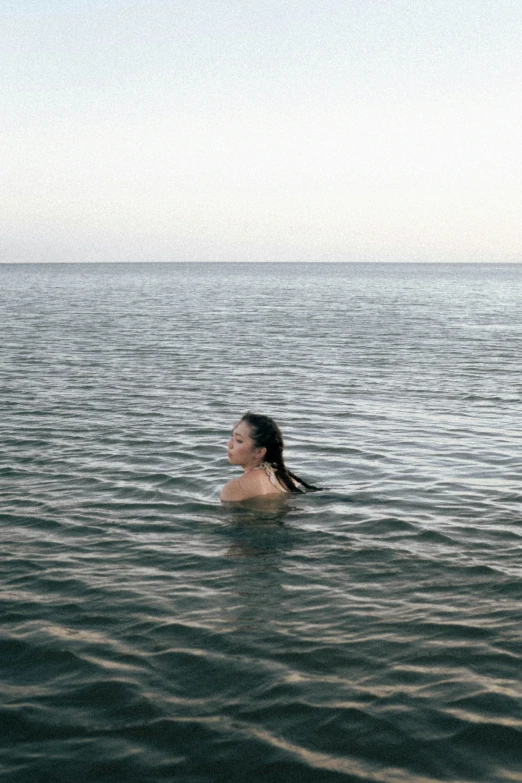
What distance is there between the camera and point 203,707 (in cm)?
555

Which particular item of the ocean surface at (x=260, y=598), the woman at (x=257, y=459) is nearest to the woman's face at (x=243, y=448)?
the woman at (x=257, y=459)

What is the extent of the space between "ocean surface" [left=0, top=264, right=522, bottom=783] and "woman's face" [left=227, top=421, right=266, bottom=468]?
0.62 metres

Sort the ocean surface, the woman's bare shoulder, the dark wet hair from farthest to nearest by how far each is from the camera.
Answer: the woman's bare shoulder < the dark wet hair < the ocean surface

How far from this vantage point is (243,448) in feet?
32.9

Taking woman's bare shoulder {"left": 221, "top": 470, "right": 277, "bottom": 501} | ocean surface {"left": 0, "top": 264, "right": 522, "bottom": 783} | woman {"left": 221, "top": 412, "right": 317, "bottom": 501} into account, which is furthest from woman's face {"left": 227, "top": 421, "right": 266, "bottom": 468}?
ocean surface {"left": 0, "top": 264, "right": 522, "bottom": 783}

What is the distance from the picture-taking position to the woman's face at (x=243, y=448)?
10.0 m

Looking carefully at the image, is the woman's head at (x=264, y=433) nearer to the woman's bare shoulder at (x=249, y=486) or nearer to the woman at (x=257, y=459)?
the woman at (x=257, y=459)

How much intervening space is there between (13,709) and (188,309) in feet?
176

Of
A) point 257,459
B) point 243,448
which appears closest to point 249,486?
point 257,459

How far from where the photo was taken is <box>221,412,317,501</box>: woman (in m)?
9.99

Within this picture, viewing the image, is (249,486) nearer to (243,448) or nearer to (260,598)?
(243,448)

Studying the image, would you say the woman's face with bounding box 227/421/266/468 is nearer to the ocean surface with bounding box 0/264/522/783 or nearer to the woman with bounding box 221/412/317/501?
the woman with bounding box 221/412/317/501

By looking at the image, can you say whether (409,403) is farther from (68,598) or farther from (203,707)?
(203,707)

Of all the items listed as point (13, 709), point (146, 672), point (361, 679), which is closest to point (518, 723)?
point (361, 679)
